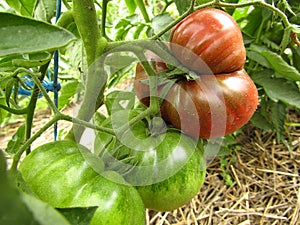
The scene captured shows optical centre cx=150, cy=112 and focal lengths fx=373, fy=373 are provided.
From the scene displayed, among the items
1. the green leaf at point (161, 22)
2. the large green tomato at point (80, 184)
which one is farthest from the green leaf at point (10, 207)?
the green leaf at point (161, 22)

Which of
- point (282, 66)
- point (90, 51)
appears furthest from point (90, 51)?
point (282, 66)

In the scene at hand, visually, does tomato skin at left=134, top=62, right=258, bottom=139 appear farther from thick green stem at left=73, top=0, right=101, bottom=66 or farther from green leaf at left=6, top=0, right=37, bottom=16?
green leaf at left=6, top=0, right=37, bottom=16

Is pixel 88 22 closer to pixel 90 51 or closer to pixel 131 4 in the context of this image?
A: pixel 90 51

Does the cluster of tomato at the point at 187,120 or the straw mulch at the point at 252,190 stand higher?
the cluster of tomato at the point at 187,120

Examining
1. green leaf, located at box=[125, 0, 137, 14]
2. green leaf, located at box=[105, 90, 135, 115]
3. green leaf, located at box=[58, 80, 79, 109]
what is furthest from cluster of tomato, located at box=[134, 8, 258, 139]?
green leaf, located at box=[125, 0, 137, 14]

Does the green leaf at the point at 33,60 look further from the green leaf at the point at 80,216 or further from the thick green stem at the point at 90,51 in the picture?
the green leaf at the point at 80,216

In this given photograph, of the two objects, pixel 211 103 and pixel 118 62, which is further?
pixel 118 62

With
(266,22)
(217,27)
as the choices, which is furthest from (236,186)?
(217,27)
